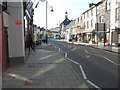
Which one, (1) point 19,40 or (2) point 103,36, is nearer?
(1) point 19,40

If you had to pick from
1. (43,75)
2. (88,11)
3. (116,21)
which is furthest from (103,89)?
(88,11)

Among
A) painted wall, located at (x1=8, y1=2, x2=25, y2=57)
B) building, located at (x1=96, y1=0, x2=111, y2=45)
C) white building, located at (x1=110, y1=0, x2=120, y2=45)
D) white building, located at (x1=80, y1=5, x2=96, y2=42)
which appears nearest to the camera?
painted wall, located at (x1=8, y1=2, x2=25, y2=57)

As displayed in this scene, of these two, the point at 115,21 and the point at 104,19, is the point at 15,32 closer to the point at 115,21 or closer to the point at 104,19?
the point at 115,21

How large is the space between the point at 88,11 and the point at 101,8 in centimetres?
1337

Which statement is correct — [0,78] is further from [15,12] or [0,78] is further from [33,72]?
[15,12]

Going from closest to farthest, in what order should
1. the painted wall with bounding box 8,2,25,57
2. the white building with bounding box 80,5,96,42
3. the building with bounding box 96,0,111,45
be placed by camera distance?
1. the painted wall with bounding box 8,2,25,57
2. the building with bounding box 96,0,111,45
3. the white building with bounding box 80,5,96,42

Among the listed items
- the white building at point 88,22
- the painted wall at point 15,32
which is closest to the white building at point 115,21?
the white building at point 88,22

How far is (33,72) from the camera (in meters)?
12.4

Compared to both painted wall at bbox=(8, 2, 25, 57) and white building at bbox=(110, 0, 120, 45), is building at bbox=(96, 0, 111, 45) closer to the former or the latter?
white building at bbox=(110, 0, 120, 45)

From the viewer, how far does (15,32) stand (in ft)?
51.1

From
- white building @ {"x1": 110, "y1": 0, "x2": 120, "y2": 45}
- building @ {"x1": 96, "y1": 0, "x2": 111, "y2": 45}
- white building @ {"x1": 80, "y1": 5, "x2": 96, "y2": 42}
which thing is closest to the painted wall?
white building @ {"x1": 110, "y1": 0, "x2": 120, "y2": 45}

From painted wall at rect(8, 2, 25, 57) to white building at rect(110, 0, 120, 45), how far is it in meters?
26.6

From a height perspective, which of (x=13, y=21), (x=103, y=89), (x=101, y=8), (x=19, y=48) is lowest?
(x=103, y=89)

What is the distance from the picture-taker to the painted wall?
50.7ft
